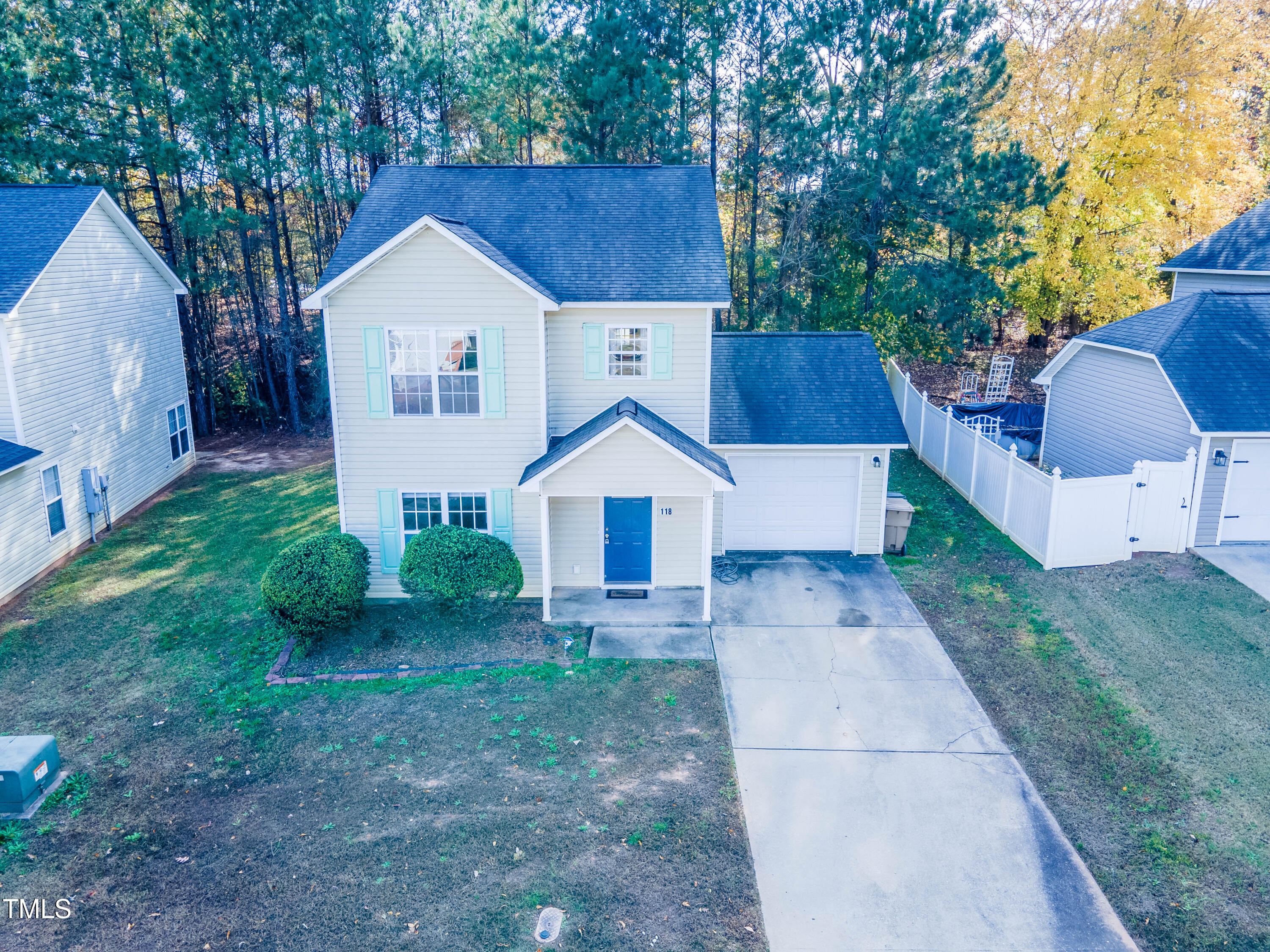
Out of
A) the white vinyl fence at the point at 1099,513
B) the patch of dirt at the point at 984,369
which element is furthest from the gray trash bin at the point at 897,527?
the patch of dirt at the point at 984,369

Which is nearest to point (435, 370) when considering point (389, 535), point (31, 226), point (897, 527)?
point (389, 535)

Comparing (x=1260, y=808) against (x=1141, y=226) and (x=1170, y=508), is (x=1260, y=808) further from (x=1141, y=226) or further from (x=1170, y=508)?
(x=1141, y=226)

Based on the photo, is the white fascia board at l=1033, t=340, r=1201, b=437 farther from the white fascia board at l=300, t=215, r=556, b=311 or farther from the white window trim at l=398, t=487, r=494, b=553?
the white window trim at l=398, t=487, r=494, b=553

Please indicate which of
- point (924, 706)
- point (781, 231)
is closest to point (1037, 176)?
point (781, 231)

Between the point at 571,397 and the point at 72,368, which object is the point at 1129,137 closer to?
the point at 571,397

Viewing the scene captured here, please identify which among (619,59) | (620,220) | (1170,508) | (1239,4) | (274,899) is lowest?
(274,899)

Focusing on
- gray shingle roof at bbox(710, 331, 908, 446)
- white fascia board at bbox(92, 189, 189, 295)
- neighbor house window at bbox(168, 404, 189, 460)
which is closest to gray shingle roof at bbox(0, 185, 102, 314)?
white fascia board at bbox(92, 189, 189, 295)
